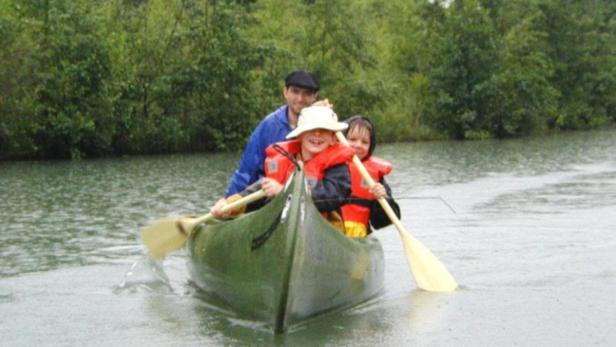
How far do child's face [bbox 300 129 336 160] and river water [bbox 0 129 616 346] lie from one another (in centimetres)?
102

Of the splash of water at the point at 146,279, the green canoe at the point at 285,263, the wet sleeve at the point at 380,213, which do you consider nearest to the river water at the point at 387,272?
the splash of water at the point at 146,279

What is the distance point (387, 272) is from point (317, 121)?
235 centimetres

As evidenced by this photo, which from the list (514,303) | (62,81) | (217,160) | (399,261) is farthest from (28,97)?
(514,303)

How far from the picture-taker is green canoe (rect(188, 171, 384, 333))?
585cm

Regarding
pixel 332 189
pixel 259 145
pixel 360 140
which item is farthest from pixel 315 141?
pixel 259 145

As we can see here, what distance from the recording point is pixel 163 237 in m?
8.28

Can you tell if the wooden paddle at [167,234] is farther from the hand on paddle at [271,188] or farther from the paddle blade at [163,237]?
the hand on paddle at [271,188]

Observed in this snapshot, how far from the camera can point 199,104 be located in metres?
30.4

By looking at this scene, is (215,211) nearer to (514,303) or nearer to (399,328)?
(399,328)

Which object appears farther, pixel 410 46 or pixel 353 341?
pixel 410 46

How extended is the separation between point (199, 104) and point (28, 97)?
5639 millimetres

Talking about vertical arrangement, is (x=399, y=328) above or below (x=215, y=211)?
below

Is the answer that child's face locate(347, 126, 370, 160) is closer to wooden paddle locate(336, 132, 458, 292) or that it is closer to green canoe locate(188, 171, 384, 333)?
wooden paddle locate(336, 132, 458, 292)

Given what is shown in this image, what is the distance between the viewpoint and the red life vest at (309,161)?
21.7 ft
